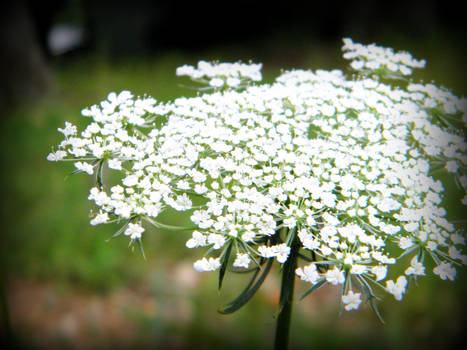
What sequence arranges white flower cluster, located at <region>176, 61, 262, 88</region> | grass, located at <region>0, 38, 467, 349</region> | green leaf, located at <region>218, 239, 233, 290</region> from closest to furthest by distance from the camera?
green leaf, located at <region>218, 239, 233, 290</region> < white flower cluster, located at <region>176, 61, 262, 88</region> < grass, located at <region>0, 38, 467, 349</region>

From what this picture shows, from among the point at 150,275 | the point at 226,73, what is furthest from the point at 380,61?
the point at 150,275

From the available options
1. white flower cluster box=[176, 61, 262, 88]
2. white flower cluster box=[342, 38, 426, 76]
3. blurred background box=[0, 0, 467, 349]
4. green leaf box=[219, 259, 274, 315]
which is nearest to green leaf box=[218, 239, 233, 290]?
green leaf box=[219, 259, 274, 315]

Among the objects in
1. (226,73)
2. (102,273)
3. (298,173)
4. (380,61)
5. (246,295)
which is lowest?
(246,295)

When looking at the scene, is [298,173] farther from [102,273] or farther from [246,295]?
[102,273]

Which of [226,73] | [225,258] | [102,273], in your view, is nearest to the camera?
[225,258]

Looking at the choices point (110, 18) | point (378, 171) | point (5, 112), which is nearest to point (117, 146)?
point (378, 171)

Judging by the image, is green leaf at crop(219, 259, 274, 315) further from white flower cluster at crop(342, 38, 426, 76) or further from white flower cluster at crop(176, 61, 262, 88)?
white flower cluster at crop(342, 38, 426, 76)

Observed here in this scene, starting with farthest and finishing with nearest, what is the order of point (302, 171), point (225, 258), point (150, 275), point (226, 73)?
point (150, 275) < point (226, 73) < point (302, 171) < point (225, 258)

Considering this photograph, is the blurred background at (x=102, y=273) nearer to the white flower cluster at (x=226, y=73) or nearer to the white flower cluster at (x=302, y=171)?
the white flower cluster at (x=302, y=171)
